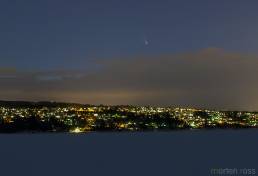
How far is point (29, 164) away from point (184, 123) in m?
125

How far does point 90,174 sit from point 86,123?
122 m

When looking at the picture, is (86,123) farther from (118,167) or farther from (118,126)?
(118,167)

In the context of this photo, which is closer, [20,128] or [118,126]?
[20,128]

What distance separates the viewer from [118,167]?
67250mm

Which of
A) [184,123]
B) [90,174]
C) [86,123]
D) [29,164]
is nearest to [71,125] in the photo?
[86,123]

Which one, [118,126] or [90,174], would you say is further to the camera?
[118,126]

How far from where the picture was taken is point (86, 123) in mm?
181250

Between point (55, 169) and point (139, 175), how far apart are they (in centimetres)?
1086

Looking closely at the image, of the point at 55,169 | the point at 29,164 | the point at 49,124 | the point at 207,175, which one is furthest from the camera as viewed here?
the point at 49,124

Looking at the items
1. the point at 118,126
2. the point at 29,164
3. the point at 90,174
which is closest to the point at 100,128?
the point at 118,126

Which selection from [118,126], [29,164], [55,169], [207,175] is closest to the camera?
[207,175]

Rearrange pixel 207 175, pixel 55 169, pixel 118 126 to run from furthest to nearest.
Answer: pixel 118 126 → pixel 55 169 → pixel 207 175

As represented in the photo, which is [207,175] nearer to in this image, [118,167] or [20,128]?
[118,167]

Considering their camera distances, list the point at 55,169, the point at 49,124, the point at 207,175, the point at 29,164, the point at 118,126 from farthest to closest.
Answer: the point at 118,126 → the point at 49,124 → the point at 29,164 → the point at 55,169 → the point at 207,175
